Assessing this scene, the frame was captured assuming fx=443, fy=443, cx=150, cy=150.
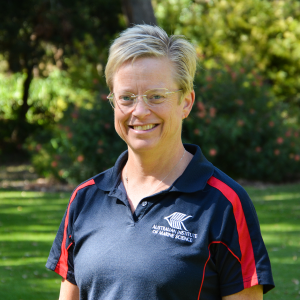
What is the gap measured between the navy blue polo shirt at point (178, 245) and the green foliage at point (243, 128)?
8.68 metres

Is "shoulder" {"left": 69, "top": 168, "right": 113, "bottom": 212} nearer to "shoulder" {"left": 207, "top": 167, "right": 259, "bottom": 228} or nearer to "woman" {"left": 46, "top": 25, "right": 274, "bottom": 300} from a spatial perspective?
"woman" {"left": 46, "top": 25, "right": 274, "bottom": 300}

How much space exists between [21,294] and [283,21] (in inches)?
508

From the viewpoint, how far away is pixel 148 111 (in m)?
1.93

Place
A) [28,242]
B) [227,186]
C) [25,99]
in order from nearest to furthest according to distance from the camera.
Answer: [227,186]
[28,242]
[25,99]

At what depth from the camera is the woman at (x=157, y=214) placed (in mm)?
1736

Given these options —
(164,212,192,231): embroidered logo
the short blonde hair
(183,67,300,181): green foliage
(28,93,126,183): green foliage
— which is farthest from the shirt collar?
(183,67,300,181): green foliage

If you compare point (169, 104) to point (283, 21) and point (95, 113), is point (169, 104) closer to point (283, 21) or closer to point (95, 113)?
point (95, 113)

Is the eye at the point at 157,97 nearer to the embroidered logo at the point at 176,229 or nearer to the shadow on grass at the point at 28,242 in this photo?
the embroidered logo at the point at 176,229

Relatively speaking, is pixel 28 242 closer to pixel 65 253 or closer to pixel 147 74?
pixel 65 253

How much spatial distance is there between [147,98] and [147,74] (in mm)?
103

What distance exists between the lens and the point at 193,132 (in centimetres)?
1050

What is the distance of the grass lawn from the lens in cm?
469

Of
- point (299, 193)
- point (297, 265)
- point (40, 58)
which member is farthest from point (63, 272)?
point (40, 58)

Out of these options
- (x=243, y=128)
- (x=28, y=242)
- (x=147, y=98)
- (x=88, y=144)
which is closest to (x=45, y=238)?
(x=28, y=242)
